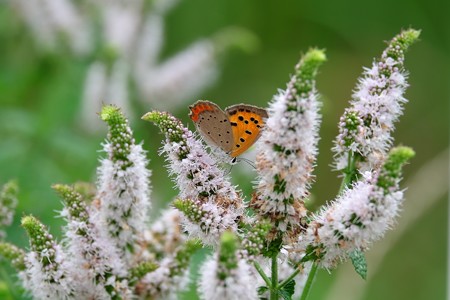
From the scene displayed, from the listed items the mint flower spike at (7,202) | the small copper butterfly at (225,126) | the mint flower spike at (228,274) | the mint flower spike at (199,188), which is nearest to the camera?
the mint flower spike at (228,274)

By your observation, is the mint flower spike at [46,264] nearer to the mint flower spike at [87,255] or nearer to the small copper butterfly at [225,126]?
the mint flower spike at [87,255]

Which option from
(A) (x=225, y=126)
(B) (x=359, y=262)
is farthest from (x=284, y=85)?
(B) (x=359, y=262)

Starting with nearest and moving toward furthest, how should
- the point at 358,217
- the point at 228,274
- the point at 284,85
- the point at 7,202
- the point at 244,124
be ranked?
the point at 228,274 < the point at 358,217 < the point at 244,124 < the point at 7,202 < the point at 284,85

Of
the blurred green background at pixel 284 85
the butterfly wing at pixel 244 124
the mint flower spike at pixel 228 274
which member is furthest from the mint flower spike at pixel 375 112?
the blurred green background at pixel 284 85

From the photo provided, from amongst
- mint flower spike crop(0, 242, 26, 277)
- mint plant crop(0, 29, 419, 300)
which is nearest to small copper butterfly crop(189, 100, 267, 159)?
mint plant crop(0, 29, 419, 300)

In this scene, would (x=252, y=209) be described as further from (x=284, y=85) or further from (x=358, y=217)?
(x=284, y=85)

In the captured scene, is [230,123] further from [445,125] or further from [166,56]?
[445,125]

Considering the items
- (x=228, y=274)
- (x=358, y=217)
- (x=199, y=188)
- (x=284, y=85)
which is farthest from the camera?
(x=284, y=85)
